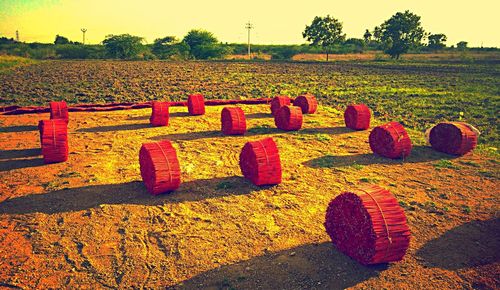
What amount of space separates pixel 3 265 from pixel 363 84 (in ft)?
108

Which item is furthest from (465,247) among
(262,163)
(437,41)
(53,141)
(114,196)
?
(437,41)

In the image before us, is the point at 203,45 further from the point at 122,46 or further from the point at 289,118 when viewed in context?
the point at 289,118

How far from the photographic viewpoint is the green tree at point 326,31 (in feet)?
283

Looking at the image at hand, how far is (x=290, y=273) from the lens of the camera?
6156mm

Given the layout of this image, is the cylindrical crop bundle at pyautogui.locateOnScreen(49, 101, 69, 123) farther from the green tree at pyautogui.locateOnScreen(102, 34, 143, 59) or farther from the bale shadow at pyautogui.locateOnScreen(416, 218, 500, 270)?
the green tree at pyautogui.locateOnScreen(102, 34, 143, 59)

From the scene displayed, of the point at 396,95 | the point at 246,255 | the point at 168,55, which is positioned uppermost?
the point at 168,55

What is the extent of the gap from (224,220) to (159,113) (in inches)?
379

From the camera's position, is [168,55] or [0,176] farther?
[168,55]

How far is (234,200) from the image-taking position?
353 inches

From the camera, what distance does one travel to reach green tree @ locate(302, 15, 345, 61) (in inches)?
3393

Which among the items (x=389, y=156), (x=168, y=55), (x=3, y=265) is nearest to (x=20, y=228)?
(x=3, y=265)

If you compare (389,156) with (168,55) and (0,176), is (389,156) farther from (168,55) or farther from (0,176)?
(168,55)

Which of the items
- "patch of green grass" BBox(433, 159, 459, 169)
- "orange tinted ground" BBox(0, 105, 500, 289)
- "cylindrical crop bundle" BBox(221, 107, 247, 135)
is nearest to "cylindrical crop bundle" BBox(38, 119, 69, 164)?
"orange tinted ground" BBox(0, 105, 500, 289)

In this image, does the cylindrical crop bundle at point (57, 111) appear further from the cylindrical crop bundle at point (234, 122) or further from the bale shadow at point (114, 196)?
the bale shadow at point (114, 196)
